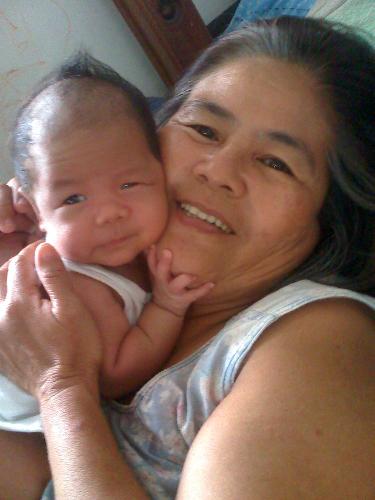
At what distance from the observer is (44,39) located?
2.21 metres

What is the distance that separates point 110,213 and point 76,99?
0.24 metres

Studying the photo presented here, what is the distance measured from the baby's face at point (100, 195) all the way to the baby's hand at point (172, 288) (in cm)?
5

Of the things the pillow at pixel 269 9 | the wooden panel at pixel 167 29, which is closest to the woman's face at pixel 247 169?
the pillow at pixel 269 9

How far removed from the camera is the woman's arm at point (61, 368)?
0.77 meters

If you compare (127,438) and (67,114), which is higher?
(67,114)

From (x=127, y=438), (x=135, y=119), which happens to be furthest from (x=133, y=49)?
(x=127, y=438)

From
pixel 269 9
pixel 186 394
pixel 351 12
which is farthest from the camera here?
pixel 269 9

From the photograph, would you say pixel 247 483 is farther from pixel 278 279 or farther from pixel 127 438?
pixel 278 279

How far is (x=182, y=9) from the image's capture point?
2.29 m

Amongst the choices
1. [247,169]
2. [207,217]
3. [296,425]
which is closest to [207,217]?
[207,217]

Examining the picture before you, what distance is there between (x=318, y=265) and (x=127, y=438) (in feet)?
1.68

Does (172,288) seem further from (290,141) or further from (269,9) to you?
(269,9)

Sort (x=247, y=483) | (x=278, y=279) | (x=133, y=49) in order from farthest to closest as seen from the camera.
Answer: (x=133, y=49)
(x=278, y=279)
(x=247, y=483)

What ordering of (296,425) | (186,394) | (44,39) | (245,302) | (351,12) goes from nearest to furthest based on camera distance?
(296,425)
(186,394)
(245,302)
(351,12)
(44,39)
